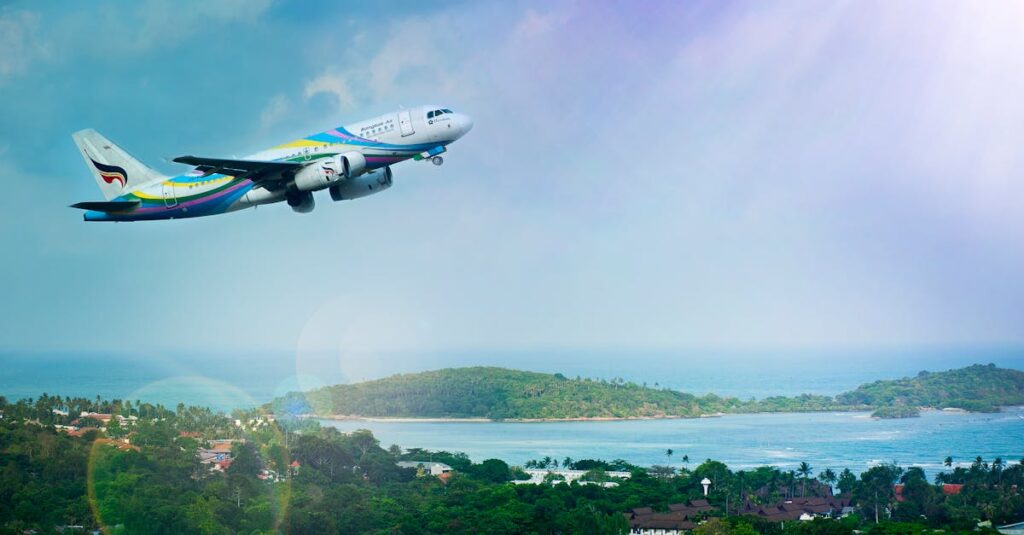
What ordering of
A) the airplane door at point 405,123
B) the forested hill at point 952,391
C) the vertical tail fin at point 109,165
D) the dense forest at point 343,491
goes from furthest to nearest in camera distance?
the forested hill at point 952,391
the dense forest at point 343,491
the vertical tail fin at point 109,165
the airplane door at point 405,123

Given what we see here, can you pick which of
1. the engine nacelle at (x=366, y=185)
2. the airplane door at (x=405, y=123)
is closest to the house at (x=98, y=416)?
the engine nacelle at (x=366, y=185)

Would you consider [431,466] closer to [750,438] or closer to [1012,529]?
[1012,529]

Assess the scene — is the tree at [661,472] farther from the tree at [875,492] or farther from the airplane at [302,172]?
the airplane at [302,172]

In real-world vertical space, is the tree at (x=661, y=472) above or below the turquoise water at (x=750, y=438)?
below

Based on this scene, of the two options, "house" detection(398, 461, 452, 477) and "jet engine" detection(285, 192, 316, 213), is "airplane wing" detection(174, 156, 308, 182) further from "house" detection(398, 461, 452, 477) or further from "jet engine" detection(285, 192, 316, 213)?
"house" detection(398, 461, 452, 477)

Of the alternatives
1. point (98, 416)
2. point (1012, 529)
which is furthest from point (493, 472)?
point (98, 416)

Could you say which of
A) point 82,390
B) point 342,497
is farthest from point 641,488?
point 82,390

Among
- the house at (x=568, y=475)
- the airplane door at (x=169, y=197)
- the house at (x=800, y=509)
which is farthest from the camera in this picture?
the house at (x=568, y=475)
